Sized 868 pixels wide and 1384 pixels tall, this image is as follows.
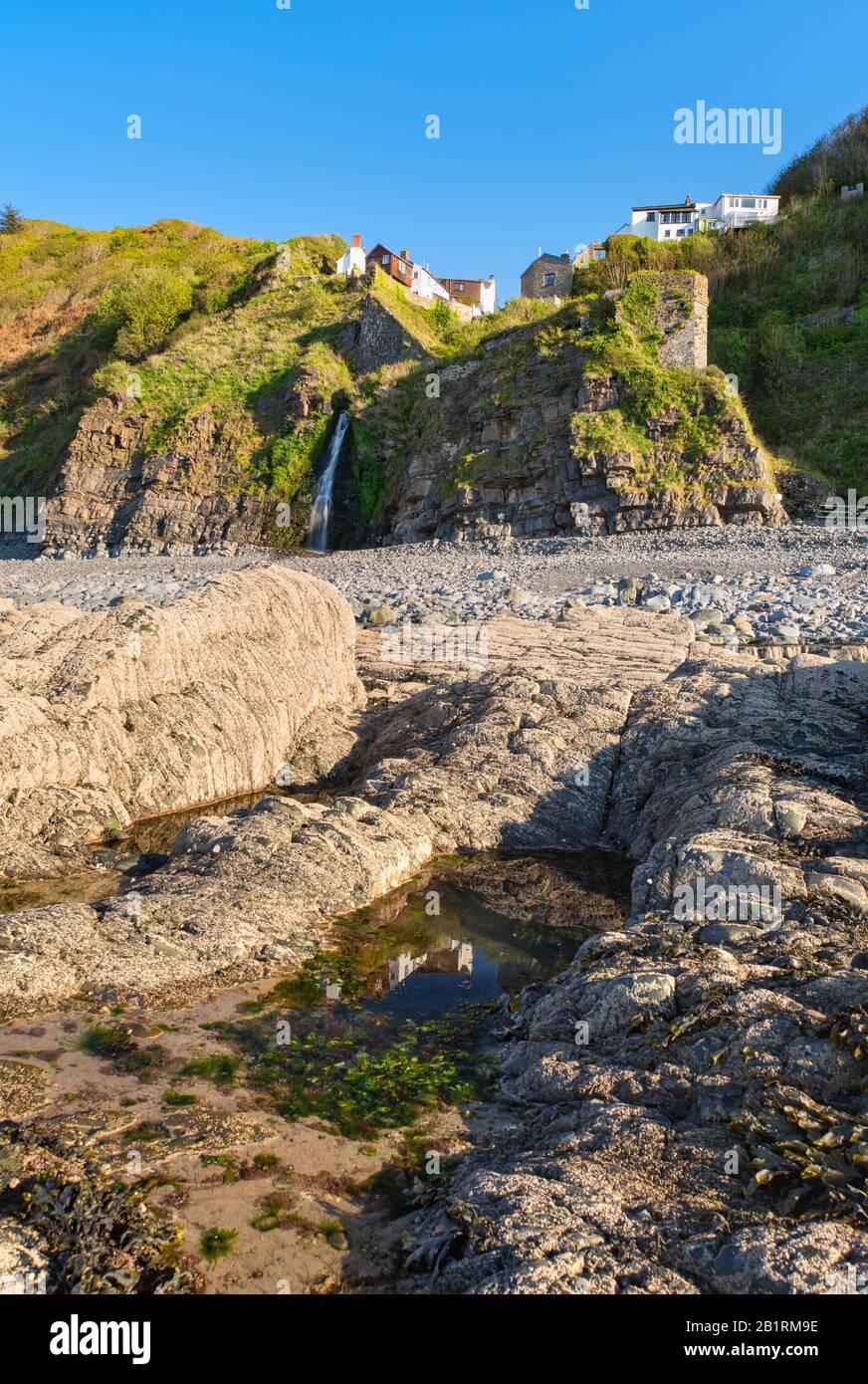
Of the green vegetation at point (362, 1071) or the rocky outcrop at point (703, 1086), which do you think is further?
the green vegetation at point (362, 1071)

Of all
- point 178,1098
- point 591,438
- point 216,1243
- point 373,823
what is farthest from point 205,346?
point 216,1243

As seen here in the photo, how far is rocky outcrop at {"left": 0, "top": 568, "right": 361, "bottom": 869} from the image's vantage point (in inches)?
295

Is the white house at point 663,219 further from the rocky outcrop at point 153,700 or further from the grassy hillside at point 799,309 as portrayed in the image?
the rocky outcrop at point 153,700

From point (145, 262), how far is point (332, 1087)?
5123 cm

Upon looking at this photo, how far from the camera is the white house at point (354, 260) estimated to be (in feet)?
128

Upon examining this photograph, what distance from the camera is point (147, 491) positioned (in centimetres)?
3158

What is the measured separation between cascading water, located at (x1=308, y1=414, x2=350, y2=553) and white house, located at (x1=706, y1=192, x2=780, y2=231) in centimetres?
1966

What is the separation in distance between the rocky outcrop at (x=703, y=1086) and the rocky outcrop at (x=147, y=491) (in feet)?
83.6

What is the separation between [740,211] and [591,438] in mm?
32491

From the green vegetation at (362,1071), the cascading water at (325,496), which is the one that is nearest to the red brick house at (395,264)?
the cascading water at (325,496)

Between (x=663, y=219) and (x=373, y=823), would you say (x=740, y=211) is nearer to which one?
(x=663, y=219)

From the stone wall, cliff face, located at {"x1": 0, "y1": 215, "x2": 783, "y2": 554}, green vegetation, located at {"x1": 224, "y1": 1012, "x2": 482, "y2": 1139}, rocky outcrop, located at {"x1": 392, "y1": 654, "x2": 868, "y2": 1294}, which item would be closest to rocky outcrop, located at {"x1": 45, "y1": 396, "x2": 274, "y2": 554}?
cliff face, located at {"x1": 0, "y1": 215, "x2": 783, "y2": 554}

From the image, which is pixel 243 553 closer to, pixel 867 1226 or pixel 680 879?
pixel 680 879

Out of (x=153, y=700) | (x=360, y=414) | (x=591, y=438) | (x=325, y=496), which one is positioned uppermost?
(x=360, y=414)
